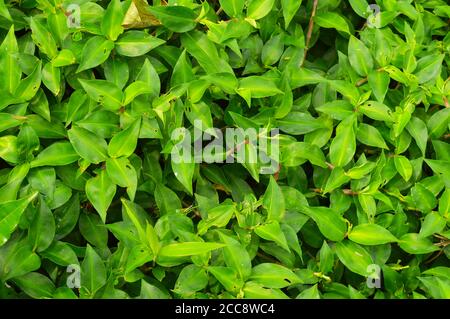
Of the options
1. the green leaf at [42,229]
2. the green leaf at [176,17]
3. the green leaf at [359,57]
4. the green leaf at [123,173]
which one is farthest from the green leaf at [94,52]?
the green leaf at [359,57]

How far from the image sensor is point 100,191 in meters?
1.49

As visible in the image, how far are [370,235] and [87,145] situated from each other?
0.70 meters

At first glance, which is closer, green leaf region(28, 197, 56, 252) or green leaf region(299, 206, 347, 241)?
green leaf region(28, 197, 56, 252)

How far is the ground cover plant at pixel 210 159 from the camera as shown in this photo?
149cm

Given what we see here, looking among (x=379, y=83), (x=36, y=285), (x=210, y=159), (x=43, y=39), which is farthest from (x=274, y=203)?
(x=43, y=39)

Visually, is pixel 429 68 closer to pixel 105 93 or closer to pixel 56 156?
pixel 105 93

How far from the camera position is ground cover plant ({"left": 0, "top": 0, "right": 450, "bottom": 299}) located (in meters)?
1.49

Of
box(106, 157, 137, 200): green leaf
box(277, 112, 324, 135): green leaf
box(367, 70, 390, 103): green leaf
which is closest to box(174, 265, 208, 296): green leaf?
box(106, 157, 137, 200): green leaf

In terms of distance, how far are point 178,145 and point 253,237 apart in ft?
0.92

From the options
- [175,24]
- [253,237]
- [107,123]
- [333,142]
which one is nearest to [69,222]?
[107,123]

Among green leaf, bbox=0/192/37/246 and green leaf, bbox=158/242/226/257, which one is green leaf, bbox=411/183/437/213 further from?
green leaf, bbox=0/192/37/246

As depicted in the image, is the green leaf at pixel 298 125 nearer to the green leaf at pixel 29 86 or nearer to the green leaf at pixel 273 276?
the green leaf at pixel 273 276

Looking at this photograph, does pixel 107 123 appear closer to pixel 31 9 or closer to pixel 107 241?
pixel 107 241

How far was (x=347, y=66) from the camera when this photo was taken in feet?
6.03
